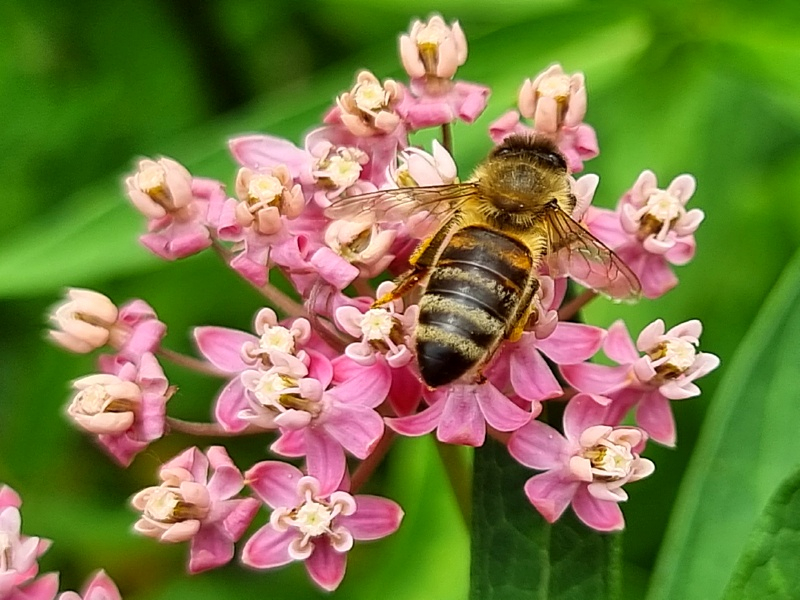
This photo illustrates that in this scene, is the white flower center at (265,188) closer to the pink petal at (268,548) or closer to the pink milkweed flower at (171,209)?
the pink milkweed flower at (171,209)

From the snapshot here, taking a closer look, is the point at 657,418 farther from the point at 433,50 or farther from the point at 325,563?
the point at 433,50

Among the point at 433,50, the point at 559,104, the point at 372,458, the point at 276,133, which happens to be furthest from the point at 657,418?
the point at 276,133

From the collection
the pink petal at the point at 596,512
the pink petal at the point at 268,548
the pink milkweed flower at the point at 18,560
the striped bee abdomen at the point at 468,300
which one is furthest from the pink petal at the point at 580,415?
the pink milkweed flower at the point at 18,560

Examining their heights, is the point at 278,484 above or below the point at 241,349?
below

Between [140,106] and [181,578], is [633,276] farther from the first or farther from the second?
[140,106]

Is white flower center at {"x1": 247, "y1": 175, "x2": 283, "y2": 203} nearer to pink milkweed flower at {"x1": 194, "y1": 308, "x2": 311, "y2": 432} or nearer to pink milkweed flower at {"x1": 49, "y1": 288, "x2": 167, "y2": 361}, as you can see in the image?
pink milkweed flower at {"x1": 194, "y1": 308, "x2": 311, "y2": 432}

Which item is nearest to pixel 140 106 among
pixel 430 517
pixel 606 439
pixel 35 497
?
pixel 35 497
